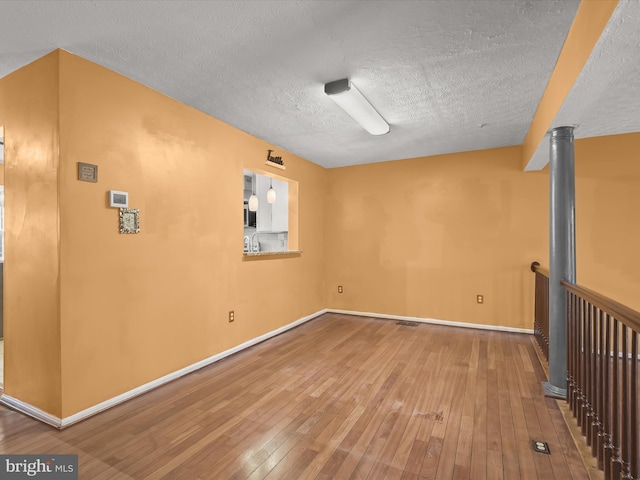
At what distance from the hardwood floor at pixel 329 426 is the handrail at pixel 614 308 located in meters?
0.89

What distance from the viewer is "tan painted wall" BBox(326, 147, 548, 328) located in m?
4.21

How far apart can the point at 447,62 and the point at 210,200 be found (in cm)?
243

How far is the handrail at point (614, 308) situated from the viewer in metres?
1.26

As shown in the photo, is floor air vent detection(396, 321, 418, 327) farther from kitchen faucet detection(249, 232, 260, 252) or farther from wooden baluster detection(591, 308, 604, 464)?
kitchen faucet detection(249, 232, 260, 252)

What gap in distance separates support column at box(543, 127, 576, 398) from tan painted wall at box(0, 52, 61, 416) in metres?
3.68

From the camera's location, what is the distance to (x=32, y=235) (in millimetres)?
2252

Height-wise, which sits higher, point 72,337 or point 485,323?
point 72,337

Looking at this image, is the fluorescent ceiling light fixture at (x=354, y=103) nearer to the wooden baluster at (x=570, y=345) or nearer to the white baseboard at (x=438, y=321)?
the wooden baluster at (x=570, y=345)

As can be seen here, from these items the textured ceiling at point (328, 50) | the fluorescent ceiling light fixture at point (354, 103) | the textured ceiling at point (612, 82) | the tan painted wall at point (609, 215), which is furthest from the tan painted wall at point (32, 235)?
the tan painted wall at point (609, 215)

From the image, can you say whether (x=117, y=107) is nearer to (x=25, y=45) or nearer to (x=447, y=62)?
(x=25, y=45)

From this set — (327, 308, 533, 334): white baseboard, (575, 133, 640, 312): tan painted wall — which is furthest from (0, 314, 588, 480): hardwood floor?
(575, 133, 640, 312): tan painted wall

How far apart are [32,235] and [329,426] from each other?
2479 millimetres

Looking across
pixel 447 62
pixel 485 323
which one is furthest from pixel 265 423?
pixel 485 323

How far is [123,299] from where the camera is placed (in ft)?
8.05
